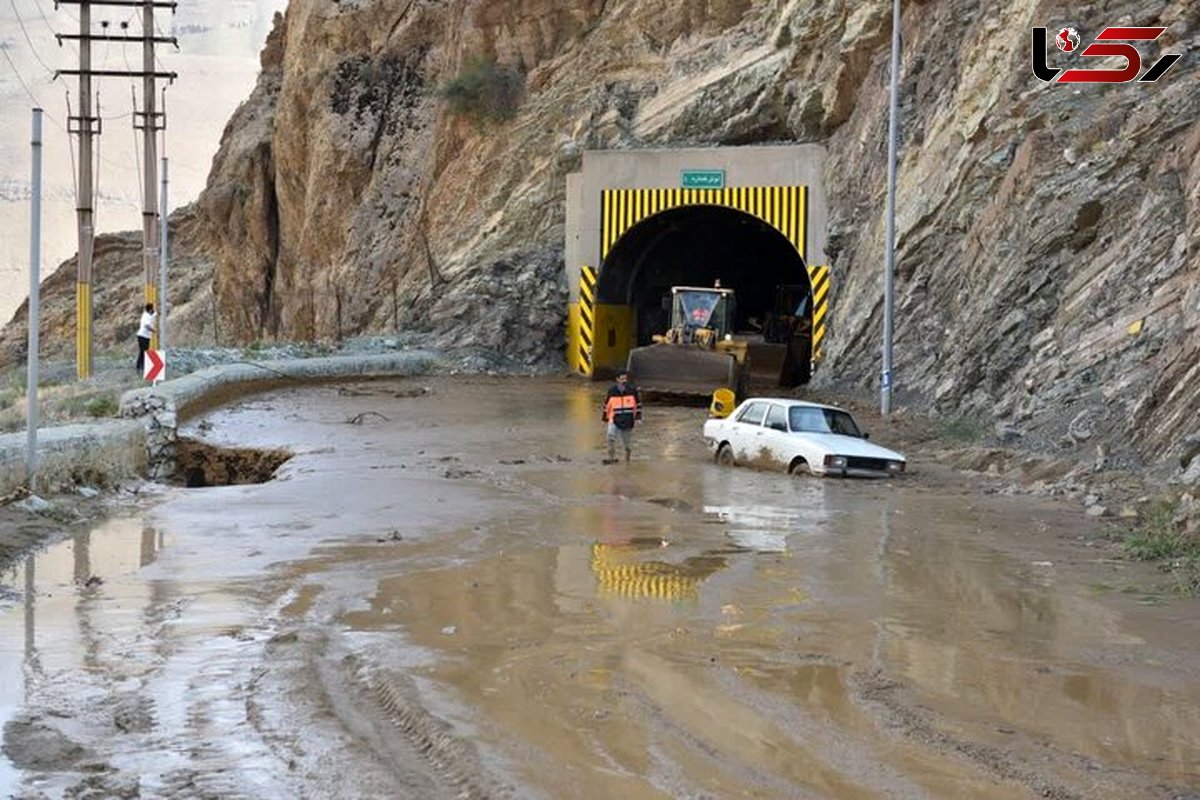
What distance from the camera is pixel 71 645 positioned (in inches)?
448

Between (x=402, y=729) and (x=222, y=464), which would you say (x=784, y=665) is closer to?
(x=402, y=729)

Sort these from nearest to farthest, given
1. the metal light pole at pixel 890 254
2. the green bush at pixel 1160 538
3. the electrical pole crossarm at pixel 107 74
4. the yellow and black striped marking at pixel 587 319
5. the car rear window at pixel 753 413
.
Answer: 1. the green bush at pixel 1160 538
2. the car rear window at pixel 753 413
3. the metal light pole at pixel 890 254
4. the electrical pole crossarm at pixel 107 74
5. the yellow and black striped marking at pixel 587 319

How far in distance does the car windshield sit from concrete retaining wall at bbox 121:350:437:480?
31.4ft

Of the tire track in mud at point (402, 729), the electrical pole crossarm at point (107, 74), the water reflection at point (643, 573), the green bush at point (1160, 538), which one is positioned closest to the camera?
the tire track in mud at point (402, 729)

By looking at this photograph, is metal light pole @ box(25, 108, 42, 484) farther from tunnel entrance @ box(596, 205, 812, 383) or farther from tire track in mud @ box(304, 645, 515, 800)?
tunnel entrance @ box(596, 205, 812, 383)

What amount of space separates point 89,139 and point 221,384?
9.20m

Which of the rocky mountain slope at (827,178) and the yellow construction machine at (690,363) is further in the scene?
the yellow construction machine at (690,363)

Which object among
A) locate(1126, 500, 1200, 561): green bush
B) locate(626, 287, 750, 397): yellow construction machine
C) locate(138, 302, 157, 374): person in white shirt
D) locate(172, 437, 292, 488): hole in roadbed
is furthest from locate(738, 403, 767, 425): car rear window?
locate(138, 302, 157, 374): person in white shirt

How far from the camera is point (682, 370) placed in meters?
37.8

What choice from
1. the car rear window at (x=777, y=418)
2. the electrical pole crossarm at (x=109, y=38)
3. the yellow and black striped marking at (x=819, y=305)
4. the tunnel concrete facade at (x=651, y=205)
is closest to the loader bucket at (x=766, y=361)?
the tunnel concrete facade at (x=651, y=205)

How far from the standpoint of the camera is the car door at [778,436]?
79.2 ft

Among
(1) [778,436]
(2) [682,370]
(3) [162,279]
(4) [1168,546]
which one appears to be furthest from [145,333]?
(4) [1168,546]

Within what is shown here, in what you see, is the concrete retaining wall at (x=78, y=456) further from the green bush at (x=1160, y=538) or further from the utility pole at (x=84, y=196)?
the utility pole at (x=84, y=196)

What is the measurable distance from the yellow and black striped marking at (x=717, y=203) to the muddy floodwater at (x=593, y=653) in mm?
23298
